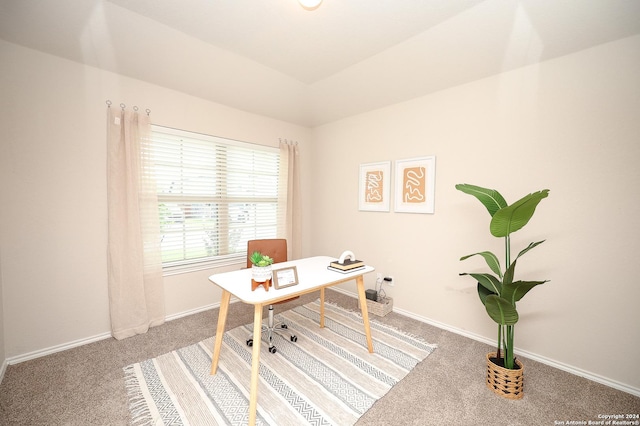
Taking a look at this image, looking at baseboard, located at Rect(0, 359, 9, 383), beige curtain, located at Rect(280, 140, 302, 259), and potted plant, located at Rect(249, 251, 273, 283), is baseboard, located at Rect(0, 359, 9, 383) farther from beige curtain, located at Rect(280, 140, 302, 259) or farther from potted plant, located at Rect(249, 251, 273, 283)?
beige curtain, located at Rect(280, 140, 302, 259)

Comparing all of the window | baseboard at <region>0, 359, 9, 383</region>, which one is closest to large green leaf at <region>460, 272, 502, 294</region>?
the window

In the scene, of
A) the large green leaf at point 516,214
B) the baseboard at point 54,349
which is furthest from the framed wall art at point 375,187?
the baseboard at point 54,349

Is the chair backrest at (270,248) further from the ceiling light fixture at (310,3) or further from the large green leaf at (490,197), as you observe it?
the ceiling light fixture at (310,3)

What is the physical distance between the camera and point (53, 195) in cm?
230

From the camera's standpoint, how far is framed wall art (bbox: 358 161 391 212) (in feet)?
11.1

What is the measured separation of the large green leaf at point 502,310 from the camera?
1721mm

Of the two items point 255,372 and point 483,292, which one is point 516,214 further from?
point 255,372

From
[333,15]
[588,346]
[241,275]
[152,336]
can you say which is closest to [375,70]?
[333,15]

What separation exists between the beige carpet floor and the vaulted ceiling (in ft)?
Answer: 8.79

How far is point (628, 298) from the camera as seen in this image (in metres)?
1.93

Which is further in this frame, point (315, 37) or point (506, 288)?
point (315, 37)

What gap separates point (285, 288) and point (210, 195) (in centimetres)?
200

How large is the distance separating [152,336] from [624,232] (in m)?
4.25

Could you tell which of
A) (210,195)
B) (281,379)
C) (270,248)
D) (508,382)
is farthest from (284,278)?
(210,195)
